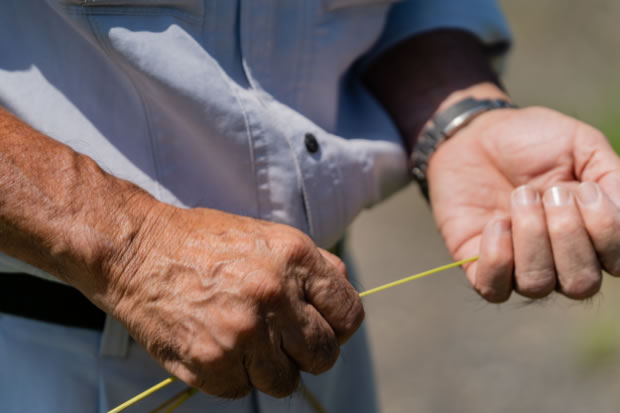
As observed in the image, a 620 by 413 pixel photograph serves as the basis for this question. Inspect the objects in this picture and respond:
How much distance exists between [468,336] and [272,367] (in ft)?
6.57

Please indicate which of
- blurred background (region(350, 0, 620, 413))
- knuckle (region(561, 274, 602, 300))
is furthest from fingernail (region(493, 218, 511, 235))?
blurred background (region(350, 0, 620, 413))

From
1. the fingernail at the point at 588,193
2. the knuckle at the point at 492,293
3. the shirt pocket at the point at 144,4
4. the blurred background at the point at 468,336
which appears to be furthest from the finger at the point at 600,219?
the blurred background at the point at 468,336

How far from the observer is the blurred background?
238 centimetres

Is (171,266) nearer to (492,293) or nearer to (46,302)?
(46,302)

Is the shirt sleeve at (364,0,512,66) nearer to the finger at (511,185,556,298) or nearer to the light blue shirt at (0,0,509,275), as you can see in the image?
the light blue shirt at (0,0,509,275)

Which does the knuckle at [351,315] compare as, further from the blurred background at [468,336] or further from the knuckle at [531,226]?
the blurred background at [468,336]

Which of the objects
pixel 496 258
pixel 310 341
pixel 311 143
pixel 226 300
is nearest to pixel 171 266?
pixel 226 300

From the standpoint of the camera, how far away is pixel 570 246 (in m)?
0.86

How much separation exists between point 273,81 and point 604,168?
482mm

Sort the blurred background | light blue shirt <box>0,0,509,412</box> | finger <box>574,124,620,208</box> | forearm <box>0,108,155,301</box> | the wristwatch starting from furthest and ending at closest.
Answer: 1. the blurred background
2. the wristwatch
3. finger <box>574,124,620,208</box>
4. light blue shirt <box>0,0,509,412</box>
5. forearm <box>0,108,155,301</box>

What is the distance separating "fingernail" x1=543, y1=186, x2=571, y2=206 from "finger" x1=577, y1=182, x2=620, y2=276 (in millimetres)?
18

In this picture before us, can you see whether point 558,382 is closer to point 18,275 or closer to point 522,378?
point 522,378

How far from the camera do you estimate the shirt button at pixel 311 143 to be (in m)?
0.92

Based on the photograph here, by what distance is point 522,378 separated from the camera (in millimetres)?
2441
